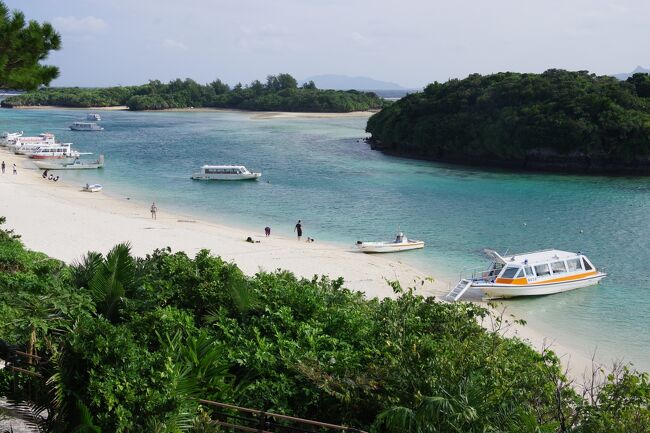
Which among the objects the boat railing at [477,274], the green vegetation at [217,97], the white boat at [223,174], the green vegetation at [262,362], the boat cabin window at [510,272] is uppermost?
the green vegetation at [217,97]

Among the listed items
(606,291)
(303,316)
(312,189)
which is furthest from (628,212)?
(303,316)

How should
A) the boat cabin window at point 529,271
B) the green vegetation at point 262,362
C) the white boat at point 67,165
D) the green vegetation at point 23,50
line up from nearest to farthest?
the green vegetation at point 262,362, the green vegetation at point 23,50, the boat cabin window at point 529,271, the white boat at point 67,165

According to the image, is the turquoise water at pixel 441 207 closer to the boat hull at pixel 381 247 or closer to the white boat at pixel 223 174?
the boat hull at pixel 381 247

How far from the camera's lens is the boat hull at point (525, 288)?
24.1 m

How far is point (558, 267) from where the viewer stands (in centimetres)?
2564

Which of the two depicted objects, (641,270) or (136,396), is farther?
(641,270)

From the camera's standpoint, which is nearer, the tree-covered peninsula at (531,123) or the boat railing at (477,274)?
the boat railing at (477,274)

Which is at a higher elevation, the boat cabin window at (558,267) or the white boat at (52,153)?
the white boat at (52,153)

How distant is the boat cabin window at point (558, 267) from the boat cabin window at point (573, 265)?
252 millimetres

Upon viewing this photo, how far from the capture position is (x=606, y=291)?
25422 mm

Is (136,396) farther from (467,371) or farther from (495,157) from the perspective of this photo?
(495,157)

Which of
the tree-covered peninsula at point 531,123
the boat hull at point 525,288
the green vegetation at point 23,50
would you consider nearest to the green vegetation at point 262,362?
the green vegetation at point 23,50

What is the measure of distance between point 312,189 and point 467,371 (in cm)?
4233

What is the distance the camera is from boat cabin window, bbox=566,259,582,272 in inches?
1017
